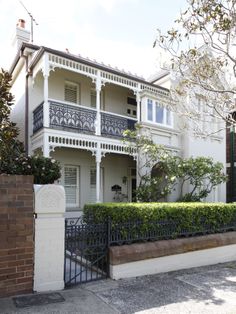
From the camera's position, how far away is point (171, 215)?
754cm

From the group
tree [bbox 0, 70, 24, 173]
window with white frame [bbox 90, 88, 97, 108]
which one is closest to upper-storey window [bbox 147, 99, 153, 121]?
window with white frame [bbox 90, 88, 97, 108]

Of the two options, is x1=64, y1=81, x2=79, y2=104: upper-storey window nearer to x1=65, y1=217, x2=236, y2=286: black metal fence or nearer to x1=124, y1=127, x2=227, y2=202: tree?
x1=124, y1=127, x2=227, y2=202: tree

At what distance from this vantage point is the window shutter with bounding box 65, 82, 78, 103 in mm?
13281

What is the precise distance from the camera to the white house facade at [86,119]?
36.6 feet

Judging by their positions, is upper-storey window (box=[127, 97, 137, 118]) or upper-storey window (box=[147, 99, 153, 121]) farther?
upper-storey window (box=[127, 97, 137, 118])

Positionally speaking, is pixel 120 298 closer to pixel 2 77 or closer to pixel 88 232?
pixel 88 232

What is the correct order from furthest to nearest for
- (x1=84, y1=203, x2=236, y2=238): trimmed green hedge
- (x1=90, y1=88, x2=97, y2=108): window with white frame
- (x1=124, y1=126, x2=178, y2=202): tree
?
(x1=90, y1=88, x2=97, y2=108): window with white frame, (x1=124, y1=126, x2=178, y2=202): tree, (x1=84, y1=203, x2=236, y2=238): trimmed green hedge

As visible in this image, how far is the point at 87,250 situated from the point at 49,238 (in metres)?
1.13

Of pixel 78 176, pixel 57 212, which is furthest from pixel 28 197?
pixel 78 176

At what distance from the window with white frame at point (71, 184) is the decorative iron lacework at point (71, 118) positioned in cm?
215

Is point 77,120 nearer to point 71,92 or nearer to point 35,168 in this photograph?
point 71,92

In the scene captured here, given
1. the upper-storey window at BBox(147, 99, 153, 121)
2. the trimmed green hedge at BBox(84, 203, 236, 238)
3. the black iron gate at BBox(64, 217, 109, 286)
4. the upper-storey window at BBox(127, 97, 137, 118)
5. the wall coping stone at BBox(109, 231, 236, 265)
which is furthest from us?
the upper-storey window at BBox(127, 97, 137, 118)

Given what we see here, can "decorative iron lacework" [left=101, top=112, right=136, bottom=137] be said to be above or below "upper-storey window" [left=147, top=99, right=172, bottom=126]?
below

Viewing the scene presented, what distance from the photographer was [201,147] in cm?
1525
